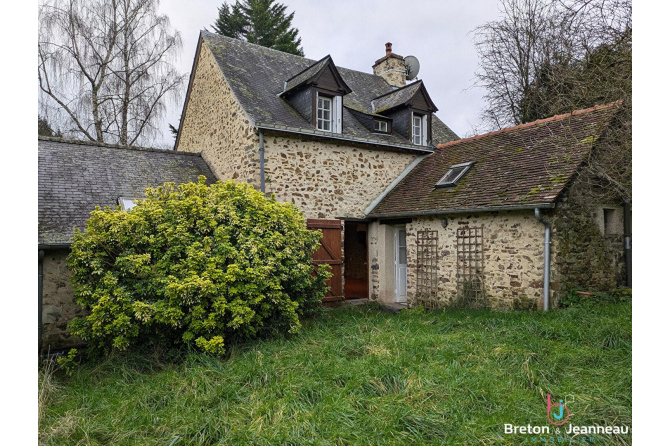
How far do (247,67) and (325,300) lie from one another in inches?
273

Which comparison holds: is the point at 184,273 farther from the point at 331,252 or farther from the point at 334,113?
the point at 334,113

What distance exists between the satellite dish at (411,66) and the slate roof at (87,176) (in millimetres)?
10631

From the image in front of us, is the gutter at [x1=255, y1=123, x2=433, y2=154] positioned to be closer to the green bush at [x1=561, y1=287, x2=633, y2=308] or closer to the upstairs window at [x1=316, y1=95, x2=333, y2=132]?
the upstairs window at [x1=316, y1=95, x2=333, y2=132]

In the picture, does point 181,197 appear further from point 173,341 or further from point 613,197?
point 613,197

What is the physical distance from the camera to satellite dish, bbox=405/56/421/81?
59.7 ft

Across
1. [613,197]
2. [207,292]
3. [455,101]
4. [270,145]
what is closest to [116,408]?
[207,292]

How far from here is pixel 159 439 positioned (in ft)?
13.0

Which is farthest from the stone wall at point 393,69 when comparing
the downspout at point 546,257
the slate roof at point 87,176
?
the downspout at point 546,257

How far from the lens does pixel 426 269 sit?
9.98m

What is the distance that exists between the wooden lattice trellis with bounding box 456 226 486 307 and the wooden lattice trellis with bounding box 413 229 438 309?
2.24ft

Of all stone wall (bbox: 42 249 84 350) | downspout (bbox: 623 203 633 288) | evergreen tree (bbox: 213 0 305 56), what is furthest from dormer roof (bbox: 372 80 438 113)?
evergreen tree (bbox: 213 0 305 56)

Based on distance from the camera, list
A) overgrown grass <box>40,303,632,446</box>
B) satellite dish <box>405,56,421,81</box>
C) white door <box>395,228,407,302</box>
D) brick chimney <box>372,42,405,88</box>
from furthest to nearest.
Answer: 1. satellite dish <box>405,56,421,81</box>
2. brick chimney <box>372,42,405,88</box>
3. white door <box>395,228,407,302</box>
4. overgrown grass <box>40,303,632,446</box>

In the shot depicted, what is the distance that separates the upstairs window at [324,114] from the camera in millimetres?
10909

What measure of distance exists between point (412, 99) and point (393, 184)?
2591 millimetres
